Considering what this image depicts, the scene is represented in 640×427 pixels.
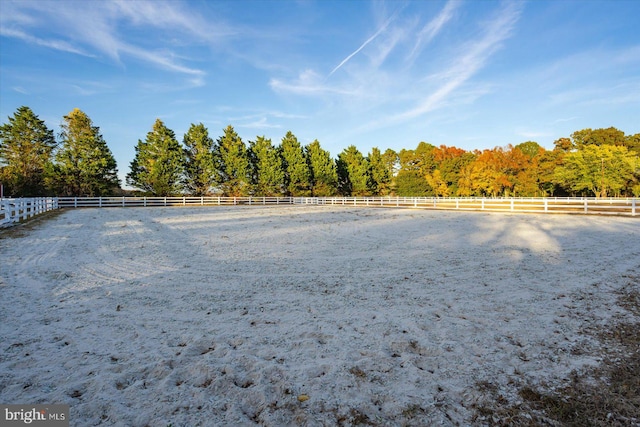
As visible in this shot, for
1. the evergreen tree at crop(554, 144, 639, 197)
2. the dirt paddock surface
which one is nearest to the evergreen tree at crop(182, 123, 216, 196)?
the dirt paddock surface

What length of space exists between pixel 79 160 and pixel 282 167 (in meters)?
25.0

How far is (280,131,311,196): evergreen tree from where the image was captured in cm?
4797

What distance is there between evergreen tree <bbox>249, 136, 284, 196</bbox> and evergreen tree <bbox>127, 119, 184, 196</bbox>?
10.8 metres

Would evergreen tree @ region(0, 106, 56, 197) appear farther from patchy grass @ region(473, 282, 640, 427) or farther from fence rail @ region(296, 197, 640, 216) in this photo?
patchy grass @ region(473, 282, 640, 427)

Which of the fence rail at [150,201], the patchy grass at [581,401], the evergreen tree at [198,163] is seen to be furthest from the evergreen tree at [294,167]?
the patchy grass at [581,401]

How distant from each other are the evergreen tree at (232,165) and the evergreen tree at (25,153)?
18679 mm

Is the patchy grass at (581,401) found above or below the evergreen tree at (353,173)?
below

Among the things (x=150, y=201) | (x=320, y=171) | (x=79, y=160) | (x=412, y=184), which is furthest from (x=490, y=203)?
(x=79, y=160)

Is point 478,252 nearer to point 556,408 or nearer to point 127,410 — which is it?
point 556,408

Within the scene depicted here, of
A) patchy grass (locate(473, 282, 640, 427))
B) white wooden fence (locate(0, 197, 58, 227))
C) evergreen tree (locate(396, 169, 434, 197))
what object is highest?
evergreen tree (locate(396, 169, 434, 197))

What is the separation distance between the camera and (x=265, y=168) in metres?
45.7

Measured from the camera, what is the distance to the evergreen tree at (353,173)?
5284 cm

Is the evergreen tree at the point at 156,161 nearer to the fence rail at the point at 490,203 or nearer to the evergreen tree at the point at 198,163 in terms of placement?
the evergreen tree at the point at 198,163

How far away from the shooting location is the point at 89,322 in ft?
12.9
